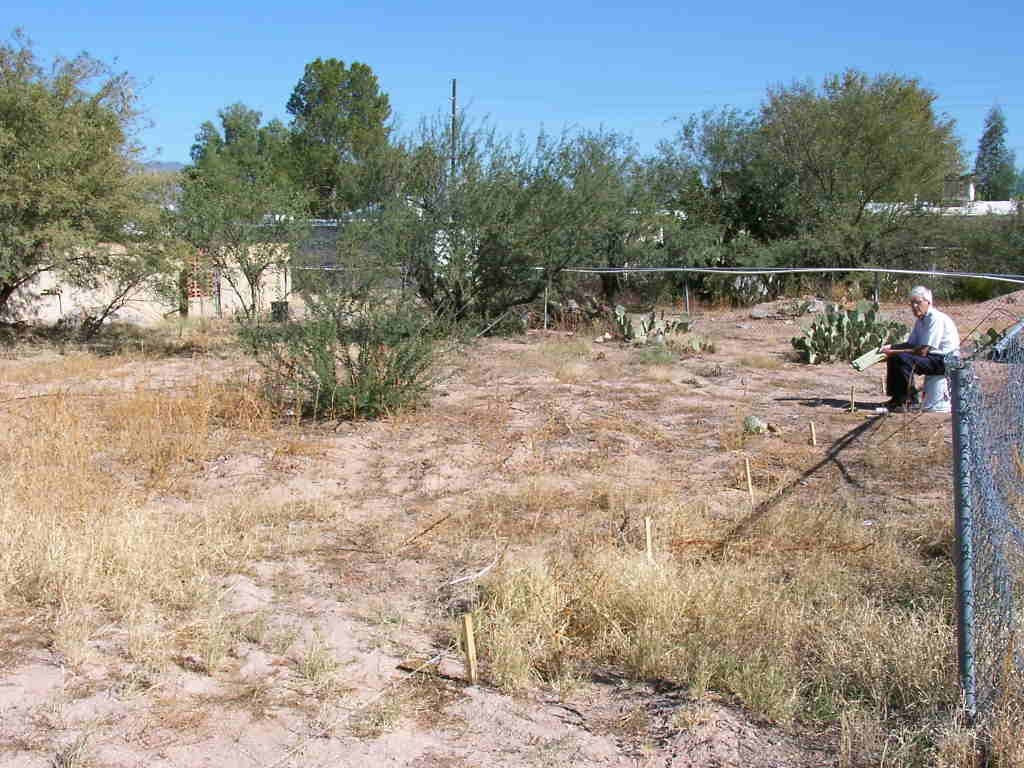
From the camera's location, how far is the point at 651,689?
4.48 metres

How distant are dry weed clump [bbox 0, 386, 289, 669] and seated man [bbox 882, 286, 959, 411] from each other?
21.3 ft

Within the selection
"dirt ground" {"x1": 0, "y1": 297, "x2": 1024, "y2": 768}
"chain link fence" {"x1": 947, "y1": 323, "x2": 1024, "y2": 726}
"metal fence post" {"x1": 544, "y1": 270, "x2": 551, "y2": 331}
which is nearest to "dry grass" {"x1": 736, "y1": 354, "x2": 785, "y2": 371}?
"dirt ground" {"x1": 0, "y1": 297, "x2": 1024, "y2": 768}

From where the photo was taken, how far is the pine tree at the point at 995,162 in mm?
76562

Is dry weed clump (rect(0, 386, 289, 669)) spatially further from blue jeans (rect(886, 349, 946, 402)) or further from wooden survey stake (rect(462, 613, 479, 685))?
blue jeans (rect(886, 349, 946, 402))

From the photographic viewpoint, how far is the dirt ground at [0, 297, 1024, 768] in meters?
3.95

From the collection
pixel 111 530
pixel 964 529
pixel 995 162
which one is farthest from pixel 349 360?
pixel 995 162

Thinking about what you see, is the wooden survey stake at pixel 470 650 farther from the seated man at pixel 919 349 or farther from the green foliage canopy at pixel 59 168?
the green foliage canopy at pixel 59 168

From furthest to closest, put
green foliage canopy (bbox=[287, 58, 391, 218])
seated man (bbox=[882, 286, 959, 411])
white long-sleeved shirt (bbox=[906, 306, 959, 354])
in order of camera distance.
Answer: green foliage canopy (bbox=[287, 58, 391, 218])
white long-sleeved shirt (bbox=[906, 306, 959, 354])
seated man (bbox=[882, 286, 959, 411])

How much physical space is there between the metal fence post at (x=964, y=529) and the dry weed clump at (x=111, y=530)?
3317 millimetres

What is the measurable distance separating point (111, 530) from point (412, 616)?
2.00 m

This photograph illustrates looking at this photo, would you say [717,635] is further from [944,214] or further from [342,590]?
[944,214]

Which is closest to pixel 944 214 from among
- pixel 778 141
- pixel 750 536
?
pixel 778 141

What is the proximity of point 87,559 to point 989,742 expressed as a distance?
4494 millimetres

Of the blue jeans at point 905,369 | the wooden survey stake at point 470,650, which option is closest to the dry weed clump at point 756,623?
the wooden survey stake at point 470,650
